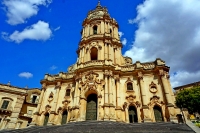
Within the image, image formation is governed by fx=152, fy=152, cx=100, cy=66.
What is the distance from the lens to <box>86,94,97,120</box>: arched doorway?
73.1ft

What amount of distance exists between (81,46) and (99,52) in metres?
4.67

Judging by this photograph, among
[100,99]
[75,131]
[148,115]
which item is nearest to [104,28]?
[100,99]

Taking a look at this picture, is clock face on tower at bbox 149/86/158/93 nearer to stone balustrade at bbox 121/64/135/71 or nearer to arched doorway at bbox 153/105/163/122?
arched doorway at bbox 153/105/163/122

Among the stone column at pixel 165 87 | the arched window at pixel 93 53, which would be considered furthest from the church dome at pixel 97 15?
the stone column at pixel 165 87

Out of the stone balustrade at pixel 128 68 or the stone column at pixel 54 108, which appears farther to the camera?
the stone balustrade at pixel 128 68

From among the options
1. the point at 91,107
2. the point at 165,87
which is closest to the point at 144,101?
the point at 165,87

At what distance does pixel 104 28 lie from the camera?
1230 inches

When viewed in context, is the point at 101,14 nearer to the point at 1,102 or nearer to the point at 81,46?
the point at 81,46

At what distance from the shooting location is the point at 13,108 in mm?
29359

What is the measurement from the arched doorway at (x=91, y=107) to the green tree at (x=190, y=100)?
11.4 m

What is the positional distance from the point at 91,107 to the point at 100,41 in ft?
41.5

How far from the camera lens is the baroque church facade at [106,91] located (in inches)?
858

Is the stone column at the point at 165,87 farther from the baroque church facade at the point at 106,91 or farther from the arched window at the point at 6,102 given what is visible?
the arched window at the point at 6,102

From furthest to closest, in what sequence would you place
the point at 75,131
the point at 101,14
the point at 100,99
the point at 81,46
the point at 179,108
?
1. the point at 101,14
2. the point at 81,46
3. the point at 100,99
4. the point at 179,108
5. the point at 75,131
